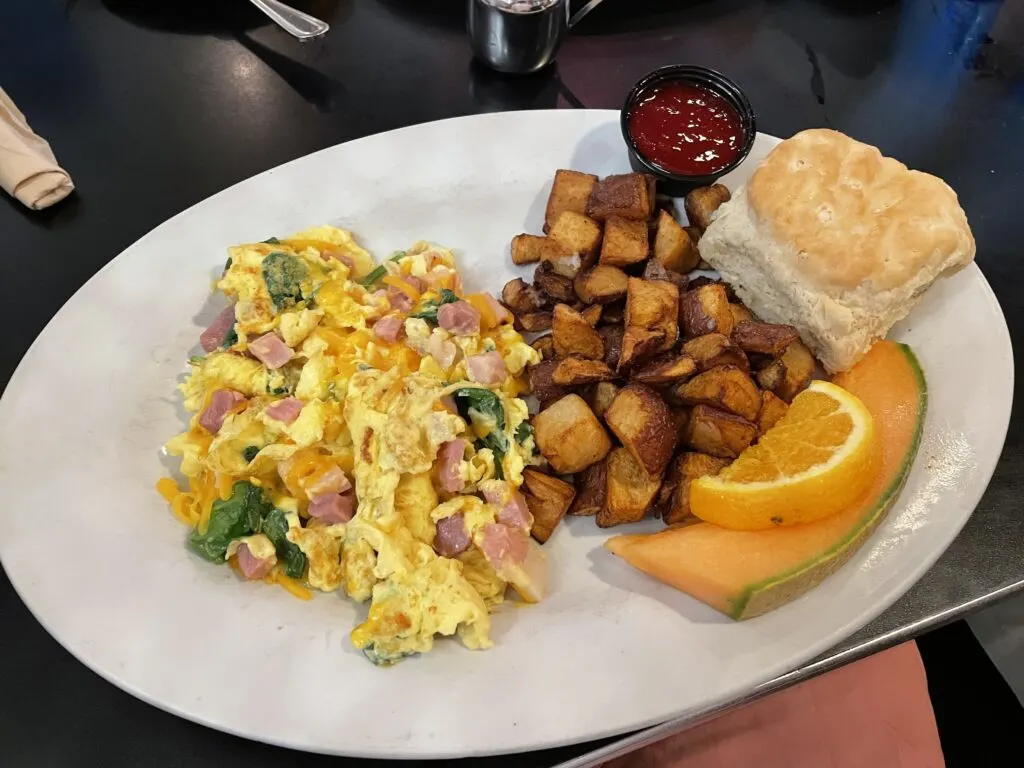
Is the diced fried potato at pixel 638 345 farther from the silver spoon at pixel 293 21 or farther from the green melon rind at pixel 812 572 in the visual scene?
the silver spoon at pixel 293 21

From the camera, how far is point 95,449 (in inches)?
75.0

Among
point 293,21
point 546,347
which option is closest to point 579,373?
point 546,347

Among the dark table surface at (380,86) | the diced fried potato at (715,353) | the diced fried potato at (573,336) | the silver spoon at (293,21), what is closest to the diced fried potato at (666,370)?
the diced fried potato at (715,353)

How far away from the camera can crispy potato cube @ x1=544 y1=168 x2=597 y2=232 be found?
88.9 inches

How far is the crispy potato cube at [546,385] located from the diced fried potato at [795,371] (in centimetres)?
57

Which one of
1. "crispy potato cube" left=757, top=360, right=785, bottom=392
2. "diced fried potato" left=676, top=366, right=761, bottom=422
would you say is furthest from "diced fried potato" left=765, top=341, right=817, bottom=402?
"diced fried potato" left=676, top=366, right=761, bottom=422

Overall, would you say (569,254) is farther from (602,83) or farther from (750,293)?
(602,83)

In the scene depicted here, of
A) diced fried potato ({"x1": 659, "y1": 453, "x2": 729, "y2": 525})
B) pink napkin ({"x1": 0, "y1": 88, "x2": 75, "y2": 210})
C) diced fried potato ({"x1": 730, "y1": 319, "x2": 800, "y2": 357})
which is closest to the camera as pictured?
diced fried potato ({"x1": 659, "y1": 453, "x2": 729, "y2": 525})

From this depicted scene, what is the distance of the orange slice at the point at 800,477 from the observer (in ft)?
5.49

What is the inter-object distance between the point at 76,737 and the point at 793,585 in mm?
1657

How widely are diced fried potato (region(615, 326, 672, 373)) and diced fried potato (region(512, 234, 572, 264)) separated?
35cm

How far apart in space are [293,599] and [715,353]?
1.19m

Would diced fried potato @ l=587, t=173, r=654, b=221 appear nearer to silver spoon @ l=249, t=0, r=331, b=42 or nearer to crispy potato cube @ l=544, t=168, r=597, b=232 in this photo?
crispy potato cube @ l=544, t=168, r=597, b=232

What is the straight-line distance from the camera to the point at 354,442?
1.83 meters
